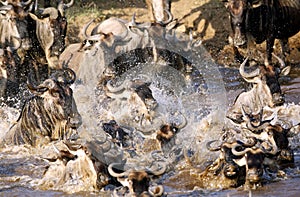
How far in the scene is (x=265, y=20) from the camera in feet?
51.0

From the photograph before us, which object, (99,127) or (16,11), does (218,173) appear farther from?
(16,11)

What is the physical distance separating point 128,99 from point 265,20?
159 inches

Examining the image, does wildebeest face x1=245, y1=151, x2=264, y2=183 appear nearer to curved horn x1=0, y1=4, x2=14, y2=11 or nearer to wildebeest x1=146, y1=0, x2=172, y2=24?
curved horn x1=0, y1=4, x2=14, y2=11

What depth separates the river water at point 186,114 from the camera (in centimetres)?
927

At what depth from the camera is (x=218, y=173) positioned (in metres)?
9.36

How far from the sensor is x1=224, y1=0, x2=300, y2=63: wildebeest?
14.9 metres

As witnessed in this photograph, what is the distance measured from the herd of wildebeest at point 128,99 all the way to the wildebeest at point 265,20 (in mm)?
16

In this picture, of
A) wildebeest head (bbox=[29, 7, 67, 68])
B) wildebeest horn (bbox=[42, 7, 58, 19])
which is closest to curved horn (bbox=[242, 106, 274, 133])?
wildebeest head (bbox=[29, 7, 67, 68])

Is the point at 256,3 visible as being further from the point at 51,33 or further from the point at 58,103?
the point at 58,103

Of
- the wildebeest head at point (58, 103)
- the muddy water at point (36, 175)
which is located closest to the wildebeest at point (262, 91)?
the muddy water at point (36, 175)

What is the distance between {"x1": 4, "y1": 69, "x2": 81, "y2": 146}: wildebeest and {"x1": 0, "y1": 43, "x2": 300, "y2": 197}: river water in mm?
145

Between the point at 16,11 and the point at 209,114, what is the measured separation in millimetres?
4073

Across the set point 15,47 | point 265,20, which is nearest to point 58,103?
point 15,47

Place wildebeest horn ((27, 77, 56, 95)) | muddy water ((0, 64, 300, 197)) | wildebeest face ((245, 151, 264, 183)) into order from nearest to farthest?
wildebeest face ((245, 151, 264, 183)) → muddy water ((0, 64, 300, 197)) → wildebeest horn ((27, 77, 56, 95))
